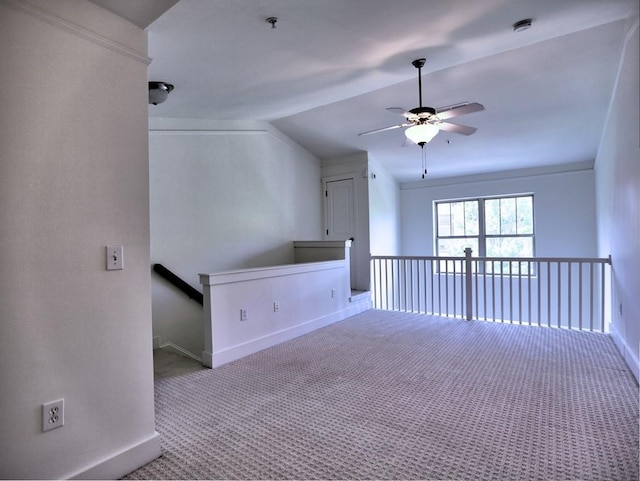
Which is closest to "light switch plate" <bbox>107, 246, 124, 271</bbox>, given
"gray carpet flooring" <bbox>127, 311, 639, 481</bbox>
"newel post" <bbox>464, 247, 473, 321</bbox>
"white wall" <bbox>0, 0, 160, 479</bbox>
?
"white wall" <bbox>0, 0, 160, 479</bbox>

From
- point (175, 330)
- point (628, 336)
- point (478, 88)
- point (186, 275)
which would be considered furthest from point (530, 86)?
point (175, 330)

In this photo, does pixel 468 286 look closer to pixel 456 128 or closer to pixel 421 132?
pixel 456 128

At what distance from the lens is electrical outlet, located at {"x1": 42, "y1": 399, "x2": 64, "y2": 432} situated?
1.55 meters

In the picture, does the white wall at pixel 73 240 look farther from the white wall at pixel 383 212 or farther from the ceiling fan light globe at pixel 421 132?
the white wall at pixel 383 212

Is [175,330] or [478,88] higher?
[478,88]

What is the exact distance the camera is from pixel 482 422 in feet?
7.16

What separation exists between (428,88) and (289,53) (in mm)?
1790

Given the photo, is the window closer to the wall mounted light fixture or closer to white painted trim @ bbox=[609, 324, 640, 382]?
white painted trim @ bbox=[609, 324, 640, 382]

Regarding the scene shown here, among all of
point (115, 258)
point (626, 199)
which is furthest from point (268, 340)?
point (626, 199)

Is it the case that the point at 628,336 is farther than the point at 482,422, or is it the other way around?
the point at 628,336

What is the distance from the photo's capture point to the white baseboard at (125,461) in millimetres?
1687

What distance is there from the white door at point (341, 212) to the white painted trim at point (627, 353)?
3.33 m

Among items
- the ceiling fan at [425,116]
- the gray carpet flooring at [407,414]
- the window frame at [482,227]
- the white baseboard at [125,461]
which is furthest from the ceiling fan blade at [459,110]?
the window frame at [482,227]

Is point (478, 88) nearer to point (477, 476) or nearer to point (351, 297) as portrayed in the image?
point (351, 297)
